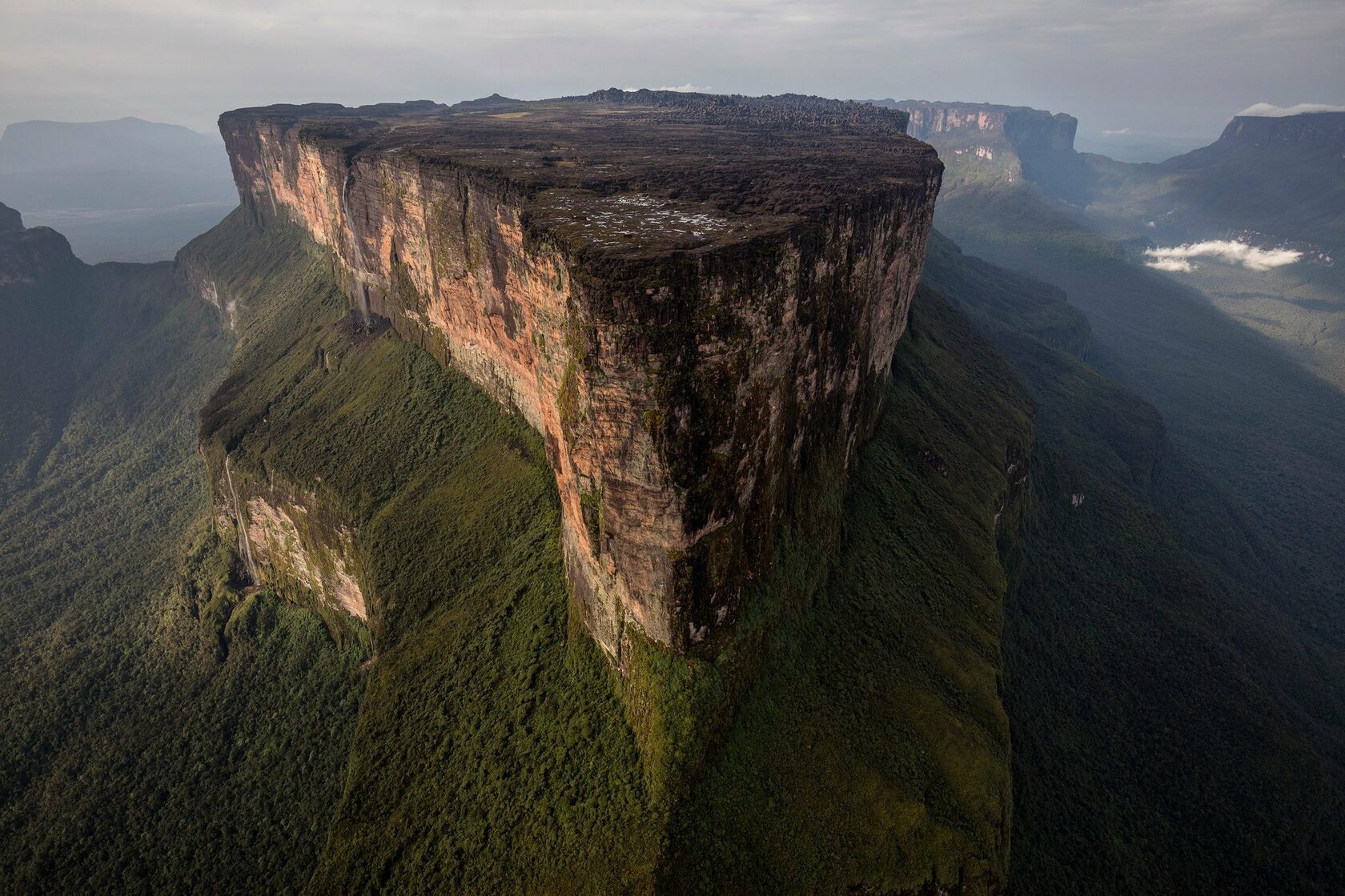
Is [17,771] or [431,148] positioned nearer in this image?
[17,771]

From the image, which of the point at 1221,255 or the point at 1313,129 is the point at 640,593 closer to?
the point at 1221,255

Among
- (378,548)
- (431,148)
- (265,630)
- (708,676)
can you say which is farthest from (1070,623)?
(431,148)

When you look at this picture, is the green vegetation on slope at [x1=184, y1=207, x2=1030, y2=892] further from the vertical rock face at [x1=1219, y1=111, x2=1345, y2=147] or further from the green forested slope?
the vertical rock face at [x1=1219, y1=111, x2=1345, y2=147]

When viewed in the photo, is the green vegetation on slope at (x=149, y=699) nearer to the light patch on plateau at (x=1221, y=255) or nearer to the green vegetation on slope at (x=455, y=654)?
the green vegetation on slope at (x=455, y=654)

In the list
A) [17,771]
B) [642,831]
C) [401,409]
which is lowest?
[17,771]

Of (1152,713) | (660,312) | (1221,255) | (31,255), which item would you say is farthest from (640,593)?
(1221,255)

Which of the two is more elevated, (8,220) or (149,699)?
(8,220)

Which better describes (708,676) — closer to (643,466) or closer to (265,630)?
(643,466)
